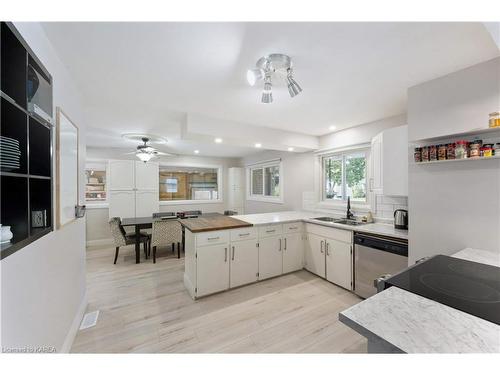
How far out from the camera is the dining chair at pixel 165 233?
3.72 meters

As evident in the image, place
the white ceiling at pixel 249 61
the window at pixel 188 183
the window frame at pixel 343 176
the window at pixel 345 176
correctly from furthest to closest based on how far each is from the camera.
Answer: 1. the window at pixel 188 183
2. the window at pixel 345 176
3. the window frame at pixel 343 176
4. the white ceiling at pixel 249 61

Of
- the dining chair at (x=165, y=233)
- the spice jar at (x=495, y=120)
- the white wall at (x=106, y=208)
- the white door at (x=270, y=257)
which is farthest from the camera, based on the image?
the white wall at (x=106, y=208)

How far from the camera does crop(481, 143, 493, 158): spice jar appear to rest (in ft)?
4.80

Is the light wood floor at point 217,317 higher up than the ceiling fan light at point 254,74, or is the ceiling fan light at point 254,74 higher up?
the ceiling fan light at point 254,74

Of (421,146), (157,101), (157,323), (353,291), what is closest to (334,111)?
(421,146)

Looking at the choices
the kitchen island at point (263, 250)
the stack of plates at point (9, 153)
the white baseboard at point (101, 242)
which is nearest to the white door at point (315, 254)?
the kitchen island at point (263, 250)

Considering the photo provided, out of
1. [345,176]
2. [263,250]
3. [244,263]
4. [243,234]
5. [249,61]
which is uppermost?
[249,61]

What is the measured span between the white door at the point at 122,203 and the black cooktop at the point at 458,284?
527 centimetres

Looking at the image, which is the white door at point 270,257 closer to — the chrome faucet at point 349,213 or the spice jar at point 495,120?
the chrome faucet at point 349,213

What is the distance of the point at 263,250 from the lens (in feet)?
9.65

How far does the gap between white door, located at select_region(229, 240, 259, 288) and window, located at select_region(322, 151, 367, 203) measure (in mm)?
1807

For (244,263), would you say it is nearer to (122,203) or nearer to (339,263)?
(339,263)

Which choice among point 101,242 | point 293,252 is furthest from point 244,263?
point 101,242

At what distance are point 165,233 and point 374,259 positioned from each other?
11.1ft
